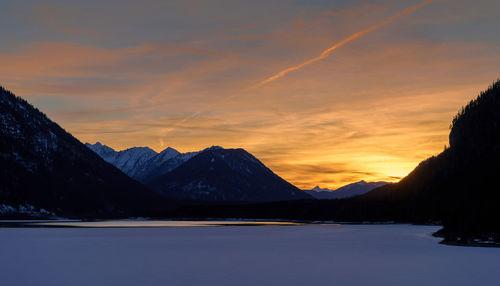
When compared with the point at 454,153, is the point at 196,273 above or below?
below

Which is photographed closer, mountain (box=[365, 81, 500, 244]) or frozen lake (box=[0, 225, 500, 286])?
frozen lake (box=[0, 225, 500, 286])

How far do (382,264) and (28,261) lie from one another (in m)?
40.1

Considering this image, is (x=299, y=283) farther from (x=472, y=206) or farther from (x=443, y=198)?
(x=443, y=198)

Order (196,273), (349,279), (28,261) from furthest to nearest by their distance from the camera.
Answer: (28,261), (196,273), (349,279)

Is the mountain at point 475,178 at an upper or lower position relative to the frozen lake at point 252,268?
upper

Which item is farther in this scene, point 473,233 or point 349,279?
point 473,233

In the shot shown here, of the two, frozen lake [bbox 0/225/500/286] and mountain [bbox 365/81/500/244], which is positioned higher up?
mountain [bbox 365/81/500/244]

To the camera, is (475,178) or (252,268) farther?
(475,178)

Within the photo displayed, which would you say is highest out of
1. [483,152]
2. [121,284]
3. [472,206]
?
[483,152]

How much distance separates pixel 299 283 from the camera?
140ft

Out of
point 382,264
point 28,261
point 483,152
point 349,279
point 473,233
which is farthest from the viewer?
point 483,152

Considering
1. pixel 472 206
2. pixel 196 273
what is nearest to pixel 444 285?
pixel 196 273

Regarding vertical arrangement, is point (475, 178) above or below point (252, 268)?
above

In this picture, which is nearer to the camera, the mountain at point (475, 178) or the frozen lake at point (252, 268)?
the frozen lake at point (252, 268)
